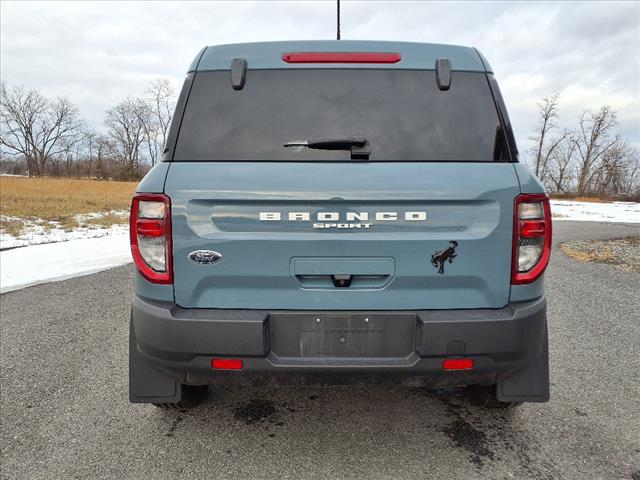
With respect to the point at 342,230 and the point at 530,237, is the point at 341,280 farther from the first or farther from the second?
the point at 530,237

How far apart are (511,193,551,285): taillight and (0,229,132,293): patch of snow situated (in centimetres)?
673

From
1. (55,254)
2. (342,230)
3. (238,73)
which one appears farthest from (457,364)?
(55,254)

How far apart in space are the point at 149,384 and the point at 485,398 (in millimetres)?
2080

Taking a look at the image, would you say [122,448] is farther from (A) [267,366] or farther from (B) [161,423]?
(A) [267,366]

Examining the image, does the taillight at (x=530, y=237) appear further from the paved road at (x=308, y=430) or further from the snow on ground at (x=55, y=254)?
the snow on ground at (x=55, y=254)

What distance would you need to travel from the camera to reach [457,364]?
196cm

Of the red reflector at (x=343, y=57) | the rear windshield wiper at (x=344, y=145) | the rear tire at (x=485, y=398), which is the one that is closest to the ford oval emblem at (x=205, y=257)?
the rear windshield wiper at (x=344, y=145)

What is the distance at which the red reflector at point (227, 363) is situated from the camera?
197 centimetres

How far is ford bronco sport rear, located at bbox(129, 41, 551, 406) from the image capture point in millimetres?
1922

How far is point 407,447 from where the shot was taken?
94.9 inches

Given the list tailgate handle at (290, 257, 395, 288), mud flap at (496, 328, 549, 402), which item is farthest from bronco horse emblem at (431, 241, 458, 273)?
mud flap at (496, 328, 549, 402)

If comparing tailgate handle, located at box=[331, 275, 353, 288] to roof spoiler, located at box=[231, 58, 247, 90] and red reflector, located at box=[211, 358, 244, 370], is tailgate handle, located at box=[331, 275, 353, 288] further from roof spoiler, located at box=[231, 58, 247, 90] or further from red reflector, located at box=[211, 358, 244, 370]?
roof spoiler, located at box=[231, 58, 247, 90]

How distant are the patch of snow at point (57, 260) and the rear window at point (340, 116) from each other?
5662mm

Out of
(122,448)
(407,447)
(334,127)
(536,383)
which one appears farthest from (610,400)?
(122,448)
